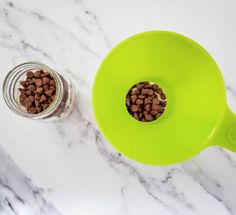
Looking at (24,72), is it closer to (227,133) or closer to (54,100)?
(54,100)

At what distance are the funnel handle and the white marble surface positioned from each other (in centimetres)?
9

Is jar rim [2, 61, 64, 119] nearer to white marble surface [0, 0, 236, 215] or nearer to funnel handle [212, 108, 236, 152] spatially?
white marble surface [0, 0, 236, 215]

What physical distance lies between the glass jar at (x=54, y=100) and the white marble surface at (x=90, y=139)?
0.04m

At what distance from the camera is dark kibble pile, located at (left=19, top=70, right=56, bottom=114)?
63 centimetres

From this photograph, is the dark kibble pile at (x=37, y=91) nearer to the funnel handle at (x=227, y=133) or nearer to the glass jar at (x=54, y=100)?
the glass jar at (x=54, y=100)

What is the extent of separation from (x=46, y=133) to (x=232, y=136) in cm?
31

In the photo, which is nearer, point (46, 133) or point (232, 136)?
point (232, 136)

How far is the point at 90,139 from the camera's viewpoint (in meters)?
0.68

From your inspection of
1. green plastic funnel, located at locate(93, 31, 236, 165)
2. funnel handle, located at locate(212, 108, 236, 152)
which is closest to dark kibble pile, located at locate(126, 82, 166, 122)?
green plastic funnel, located at locate(93, 31, 236, 165)

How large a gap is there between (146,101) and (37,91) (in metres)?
0.18

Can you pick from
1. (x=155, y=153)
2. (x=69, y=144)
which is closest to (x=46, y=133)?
(x=69, y=144)

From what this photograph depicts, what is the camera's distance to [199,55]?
607 mm

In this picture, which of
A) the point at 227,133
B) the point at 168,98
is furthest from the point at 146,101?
the point at 227,133

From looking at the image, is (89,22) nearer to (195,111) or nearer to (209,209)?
(195,111)
